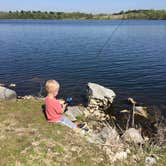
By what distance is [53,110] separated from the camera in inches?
440

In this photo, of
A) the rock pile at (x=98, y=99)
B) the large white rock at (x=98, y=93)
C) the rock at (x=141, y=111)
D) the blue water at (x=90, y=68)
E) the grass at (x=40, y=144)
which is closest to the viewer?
the grass at (x=40, y=144)

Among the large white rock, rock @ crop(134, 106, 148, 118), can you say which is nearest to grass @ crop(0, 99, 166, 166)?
rock @ crop(134, 106, 148, 118)

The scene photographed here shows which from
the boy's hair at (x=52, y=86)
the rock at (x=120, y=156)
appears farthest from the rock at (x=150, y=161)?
the boy's hair at (x=52, y=86)

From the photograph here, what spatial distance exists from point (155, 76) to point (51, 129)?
20784 mm

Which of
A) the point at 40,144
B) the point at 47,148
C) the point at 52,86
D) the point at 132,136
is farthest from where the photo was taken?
the point at 132,136

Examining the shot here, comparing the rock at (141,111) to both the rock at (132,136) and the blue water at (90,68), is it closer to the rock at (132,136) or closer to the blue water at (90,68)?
the blue water at (90,68)

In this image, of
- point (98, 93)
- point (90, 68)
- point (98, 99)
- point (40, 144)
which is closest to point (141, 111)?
point (98, 99)

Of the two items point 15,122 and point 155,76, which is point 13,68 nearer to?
point 155,76

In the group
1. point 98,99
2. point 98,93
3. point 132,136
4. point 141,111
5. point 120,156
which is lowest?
point 141,111

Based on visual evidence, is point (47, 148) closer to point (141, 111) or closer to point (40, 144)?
point (40, 144)

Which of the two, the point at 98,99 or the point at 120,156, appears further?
the point at 98,99

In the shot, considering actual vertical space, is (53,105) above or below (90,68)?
above

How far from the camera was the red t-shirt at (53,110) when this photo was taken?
36.4ft

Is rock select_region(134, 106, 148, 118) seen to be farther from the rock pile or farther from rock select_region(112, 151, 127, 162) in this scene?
rock select_region(112, 151, 127, 162)
